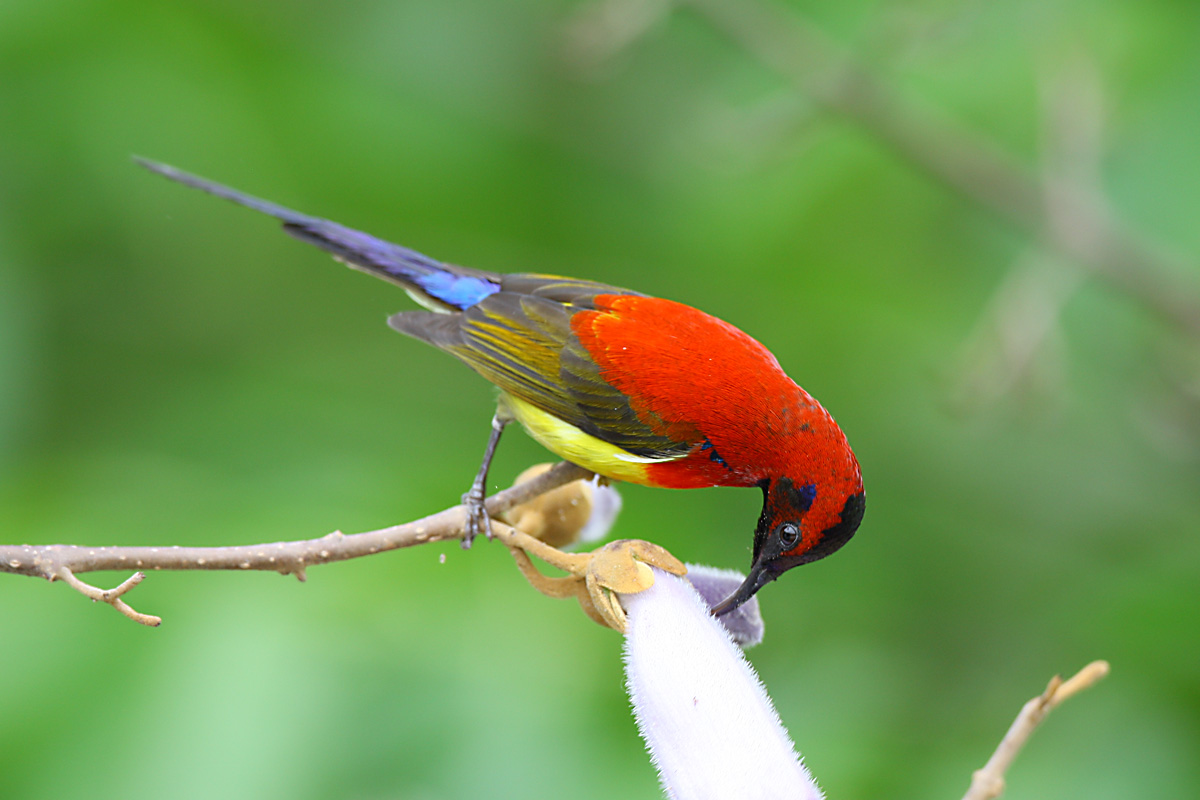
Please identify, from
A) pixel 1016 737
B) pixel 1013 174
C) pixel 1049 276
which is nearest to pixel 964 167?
pixel 1013 174

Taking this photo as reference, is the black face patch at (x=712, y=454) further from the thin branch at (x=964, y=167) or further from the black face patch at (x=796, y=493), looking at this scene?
the thin branch at (x=964, y=167)

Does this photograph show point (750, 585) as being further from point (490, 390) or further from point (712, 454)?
point (490, 390)

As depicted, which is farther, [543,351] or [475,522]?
[543,351]

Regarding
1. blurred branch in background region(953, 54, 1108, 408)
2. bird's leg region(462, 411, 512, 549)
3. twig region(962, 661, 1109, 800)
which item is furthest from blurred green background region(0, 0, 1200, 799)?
twig region(962, 661, 1109, 800)

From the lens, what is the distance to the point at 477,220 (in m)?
1.82

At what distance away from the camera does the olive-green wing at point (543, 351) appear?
0.87 m

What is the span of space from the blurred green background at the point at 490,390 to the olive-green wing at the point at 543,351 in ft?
1.58

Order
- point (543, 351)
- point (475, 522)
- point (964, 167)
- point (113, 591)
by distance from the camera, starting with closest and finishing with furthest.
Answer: point (113, 591), point (475, 522), point (543, 351), point (964, 167)

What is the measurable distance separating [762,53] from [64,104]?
114 centimetres

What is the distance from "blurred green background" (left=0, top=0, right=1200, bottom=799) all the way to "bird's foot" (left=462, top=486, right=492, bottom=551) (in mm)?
494

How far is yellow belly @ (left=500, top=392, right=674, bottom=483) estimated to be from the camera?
86 centimetres

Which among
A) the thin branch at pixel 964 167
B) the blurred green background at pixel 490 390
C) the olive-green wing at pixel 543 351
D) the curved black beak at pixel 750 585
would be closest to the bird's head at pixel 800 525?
the curved black beak at pixel 750 585

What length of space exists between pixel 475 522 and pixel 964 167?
1170 millimetres

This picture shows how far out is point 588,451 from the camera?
87cm
